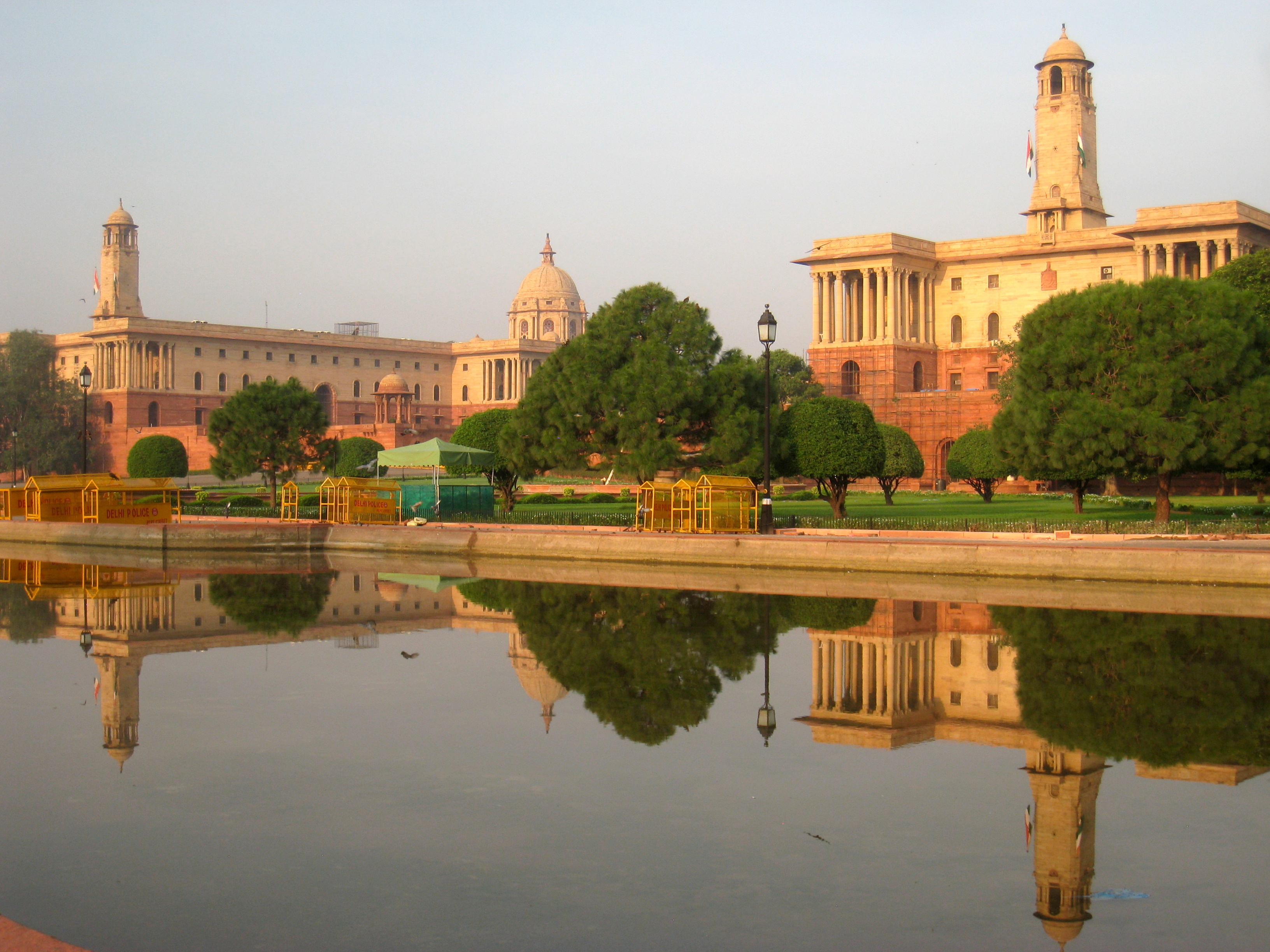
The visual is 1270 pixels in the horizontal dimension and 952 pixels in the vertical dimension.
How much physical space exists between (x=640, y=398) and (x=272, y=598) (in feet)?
47.3

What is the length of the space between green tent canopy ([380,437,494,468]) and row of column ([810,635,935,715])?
79.3ft

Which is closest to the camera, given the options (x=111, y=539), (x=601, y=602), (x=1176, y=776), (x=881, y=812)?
(x=881, y=812)

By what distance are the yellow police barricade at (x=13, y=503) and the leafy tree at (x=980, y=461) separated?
92.7 ft

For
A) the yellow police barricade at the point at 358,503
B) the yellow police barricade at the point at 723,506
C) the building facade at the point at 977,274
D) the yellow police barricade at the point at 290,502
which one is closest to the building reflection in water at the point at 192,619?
the yellow police barricade at the point at 723,506

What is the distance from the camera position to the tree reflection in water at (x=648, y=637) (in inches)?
479

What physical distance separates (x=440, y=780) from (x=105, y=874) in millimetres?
2506

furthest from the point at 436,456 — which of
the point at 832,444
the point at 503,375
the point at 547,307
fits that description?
the point at 547,307

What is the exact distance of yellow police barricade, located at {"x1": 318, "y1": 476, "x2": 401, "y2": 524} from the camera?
3609cm

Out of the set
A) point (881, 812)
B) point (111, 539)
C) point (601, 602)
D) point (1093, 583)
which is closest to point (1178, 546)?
point (1093, 583)

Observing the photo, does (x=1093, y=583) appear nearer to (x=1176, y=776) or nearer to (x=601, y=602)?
(x=601, y=602)

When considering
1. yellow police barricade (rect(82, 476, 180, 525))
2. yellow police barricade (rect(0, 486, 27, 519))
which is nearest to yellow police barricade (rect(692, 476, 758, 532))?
yellow police barricade (rect(82, 476, 180, 525))

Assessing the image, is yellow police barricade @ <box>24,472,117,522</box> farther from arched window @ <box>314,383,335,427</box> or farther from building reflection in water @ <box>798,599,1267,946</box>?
arched window @ <box>314,383,335,427</box>

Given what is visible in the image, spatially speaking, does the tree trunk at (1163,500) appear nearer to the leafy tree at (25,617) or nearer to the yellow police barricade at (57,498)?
the leafy tree at (25,617)

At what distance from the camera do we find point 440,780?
957cm
